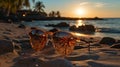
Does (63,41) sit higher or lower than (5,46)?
higher

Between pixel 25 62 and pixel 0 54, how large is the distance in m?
1.22

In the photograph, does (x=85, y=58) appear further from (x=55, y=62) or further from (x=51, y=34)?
(x=55, y=62)

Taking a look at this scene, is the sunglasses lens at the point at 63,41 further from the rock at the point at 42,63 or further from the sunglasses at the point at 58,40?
the rock at the point at 42,63

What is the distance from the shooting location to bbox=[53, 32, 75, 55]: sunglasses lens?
595 centimetres

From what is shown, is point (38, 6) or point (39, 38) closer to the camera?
point (39, 38)

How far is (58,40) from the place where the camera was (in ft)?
19.9

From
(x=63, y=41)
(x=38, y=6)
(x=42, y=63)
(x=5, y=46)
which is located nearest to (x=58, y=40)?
(x=63, y=41)

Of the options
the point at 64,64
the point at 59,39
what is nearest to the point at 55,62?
the point at 64,64

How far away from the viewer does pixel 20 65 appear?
17.6 ft

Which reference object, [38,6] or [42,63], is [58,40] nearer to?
[42,63]

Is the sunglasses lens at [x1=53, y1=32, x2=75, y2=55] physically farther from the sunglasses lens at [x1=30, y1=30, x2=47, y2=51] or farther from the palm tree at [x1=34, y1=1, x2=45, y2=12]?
the palm tree at [x1=34, y1=1, x2=45, y2=12]

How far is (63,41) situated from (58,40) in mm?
115

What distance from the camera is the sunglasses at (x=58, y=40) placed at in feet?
19.6

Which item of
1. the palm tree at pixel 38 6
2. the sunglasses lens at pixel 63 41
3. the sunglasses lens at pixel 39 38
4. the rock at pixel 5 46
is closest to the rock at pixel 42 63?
the sunglasses lens at pixel 63 41
